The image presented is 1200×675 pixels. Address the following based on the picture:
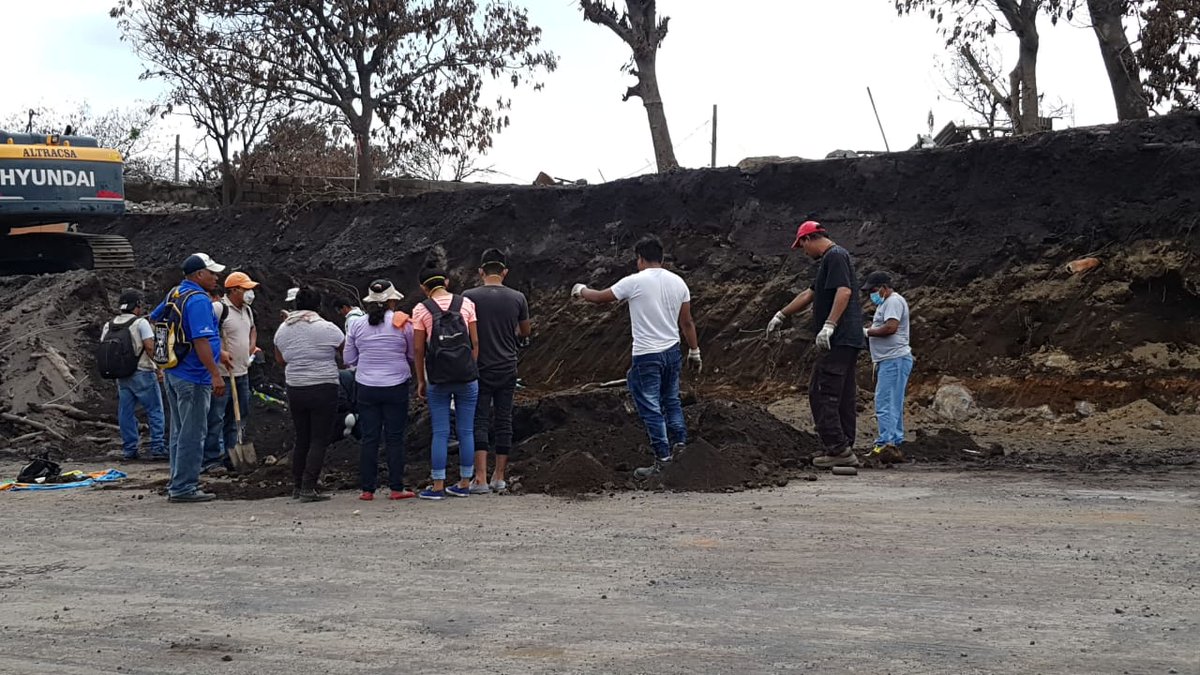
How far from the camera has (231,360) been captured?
39.8 ft

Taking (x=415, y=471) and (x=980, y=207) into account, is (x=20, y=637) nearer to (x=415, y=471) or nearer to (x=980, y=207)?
(x=415, y=471)

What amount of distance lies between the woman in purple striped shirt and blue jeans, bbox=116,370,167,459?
16.4 ft

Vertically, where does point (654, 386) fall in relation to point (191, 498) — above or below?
above

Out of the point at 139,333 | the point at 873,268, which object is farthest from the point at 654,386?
the point at 873,268

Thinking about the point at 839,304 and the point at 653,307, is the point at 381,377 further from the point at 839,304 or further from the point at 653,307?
the point at 839,304

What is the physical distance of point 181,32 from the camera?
31922 mm

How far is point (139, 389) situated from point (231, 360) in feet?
7.93

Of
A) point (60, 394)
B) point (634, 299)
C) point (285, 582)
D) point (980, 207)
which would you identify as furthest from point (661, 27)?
point (285, 582)

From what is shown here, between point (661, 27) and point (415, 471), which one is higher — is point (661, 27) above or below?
above

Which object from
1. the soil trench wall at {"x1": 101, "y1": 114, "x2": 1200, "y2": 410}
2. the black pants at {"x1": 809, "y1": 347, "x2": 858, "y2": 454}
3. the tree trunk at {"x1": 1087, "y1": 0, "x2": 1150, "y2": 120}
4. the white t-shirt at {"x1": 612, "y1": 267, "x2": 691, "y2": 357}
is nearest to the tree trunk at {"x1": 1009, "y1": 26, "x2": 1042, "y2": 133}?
the tree trunk at {"x1": 1087, "y1": 0, "x2": 1150, "y2": 120}

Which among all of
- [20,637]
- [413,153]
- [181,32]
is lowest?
[20,637]

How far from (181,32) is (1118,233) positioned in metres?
25.1

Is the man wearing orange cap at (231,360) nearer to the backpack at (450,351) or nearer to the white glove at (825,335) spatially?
the backpack at (450,351)

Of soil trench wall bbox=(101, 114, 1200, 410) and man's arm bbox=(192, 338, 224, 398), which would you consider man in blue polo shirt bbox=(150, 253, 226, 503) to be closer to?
man's arm bbox=(192, 338, 224, 398)
